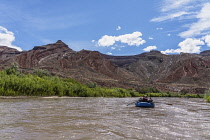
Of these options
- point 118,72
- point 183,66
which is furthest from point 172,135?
point 183,66

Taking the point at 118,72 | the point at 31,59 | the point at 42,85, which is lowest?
the point at 42,85

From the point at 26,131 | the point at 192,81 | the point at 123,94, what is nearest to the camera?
the point at 26,131

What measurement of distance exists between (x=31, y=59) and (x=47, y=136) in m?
111

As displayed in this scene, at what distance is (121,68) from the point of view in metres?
129

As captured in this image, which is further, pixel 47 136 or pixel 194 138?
pixel 194 138

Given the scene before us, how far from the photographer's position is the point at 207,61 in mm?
138375

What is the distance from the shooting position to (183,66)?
126500 millimetres

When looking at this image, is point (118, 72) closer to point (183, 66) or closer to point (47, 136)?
point (183, 66)

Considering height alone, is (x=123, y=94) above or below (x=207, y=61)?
below

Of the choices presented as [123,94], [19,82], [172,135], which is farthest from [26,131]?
[123,94]

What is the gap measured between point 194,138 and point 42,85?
28.5 m

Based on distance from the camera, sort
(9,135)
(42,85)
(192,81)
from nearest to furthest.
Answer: (9,135)
(42,85)
(192,81)

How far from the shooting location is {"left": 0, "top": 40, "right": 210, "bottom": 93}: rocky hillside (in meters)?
98.9

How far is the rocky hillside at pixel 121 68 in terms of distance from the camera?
3894 inches
